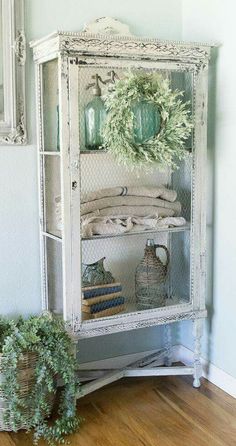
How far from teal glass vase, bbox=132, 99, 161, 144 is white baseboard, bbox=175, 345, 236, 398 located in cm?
120

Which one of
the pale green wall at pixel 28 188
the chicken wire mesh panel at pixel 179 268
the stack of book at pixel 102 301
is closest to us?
the stack of book at pixel 102 301

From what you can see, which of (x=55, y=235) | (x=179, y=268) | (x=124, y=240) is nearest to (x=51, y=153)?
(x=55, y=235)

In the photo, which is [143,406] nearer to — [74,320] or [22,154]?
[74,320]

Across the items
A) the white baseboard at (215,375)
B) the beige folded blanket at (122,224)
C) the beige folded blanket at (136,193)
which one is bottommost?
the white baseboard at (215,375)

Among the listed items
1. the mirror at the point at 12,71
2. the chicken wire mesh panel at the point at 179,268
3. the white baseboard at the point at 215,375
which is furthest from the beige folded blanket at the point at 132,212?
the white baseboard at the point at 215,375

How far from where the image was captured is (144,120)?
96.4 inches

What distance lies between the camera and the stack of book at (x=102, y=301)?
101 inches

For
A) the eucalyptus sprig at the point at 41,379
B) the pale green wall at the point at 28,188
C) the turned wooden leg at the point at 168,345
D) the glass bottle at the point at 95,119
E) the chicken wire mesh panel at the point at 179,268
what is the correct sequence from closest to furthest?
the eucalyptus sprig at the point at 41,379 → the glass bottle at the point at 95,119 → the pale green wall at the point at 28,188 → the chicken wire mesh panel at the point at 179,268 → the turned wooden leg at the point at 168,345

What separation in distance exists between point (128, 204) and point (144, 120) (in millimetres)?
395

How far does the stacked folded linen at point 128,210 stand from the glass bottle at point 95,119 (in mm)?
216

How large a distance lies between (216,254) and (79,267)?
73 cm

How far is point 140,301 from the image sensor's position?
271 cm

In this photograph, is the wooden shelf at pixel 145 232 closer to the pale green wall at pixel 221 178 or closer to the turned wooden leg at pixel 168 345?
the pale green wall at pixel 221 178

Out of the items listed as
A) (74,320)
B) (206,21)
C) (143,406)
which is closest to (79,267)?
(74,320)
